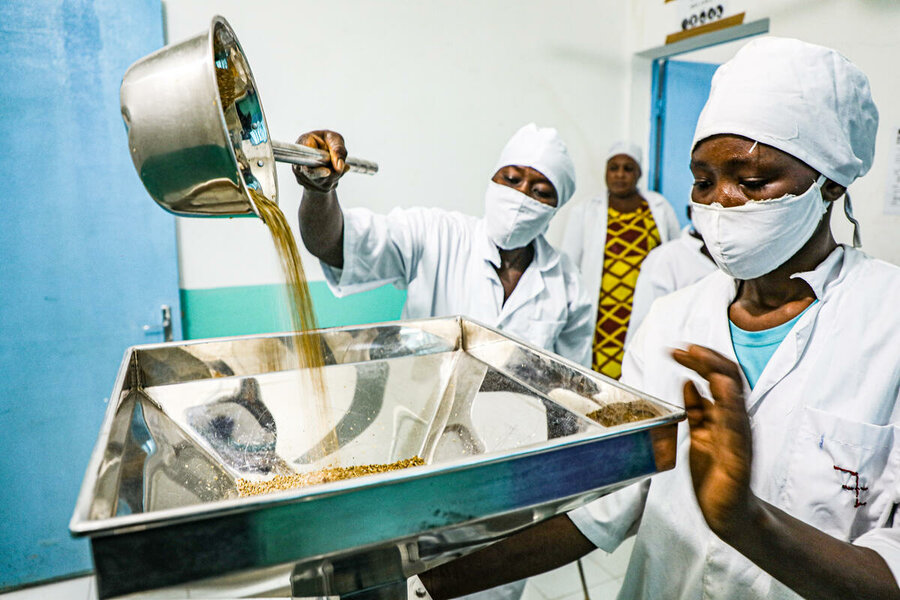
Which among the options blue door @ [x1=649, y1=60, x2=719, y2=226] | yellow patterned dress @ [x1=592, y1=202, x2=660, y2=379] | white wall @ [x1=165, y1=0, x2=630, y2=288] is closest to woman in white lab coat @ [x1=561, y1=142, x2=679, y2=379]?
yellow patterned dress @ [x1=592, y1=202, x2=660, y2=379]

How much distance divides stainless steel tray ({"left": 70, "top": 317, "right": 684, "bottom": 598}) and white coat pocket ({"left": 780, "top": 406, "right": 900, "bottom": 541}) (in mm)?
318

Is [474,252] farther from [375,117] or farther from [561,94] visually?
[561,94]

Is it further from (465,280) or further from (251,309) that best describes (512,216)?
(251,309)

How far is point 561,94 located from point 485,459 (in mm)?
2524

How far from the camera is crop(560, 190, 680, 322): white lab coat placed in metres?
2.63

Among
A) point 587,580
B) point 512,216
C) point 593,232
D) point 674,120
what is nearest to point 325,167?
point 512,216

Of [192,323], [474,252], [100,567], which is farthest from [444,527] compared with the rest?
[192,323]

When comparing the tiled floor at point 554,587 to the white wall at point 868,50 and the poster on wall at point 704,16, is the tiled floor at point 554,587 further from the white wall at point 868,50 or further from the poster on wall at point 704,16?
the poster on wall at point 704,16

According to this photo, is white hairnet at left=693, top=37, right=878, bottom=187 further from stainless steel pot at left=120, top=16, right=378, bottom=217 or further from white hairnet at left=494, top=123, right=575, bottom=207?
white hairnet at left=494, top=123, right=575, bottom=207

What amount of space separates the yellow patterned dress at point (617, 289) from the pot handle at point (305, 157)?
179 cm

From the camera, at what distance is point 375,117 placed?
2225 millimetres

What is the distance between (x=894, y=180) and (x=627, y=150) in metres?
1.12

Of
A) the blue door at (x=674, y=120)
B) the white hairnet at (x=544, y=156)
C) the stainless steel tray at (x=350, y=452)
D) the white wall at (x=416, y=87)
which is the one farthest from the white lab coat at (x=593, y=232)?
the stainless steel tray at (x=350, y=452)

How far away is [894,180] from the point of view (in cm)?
180
